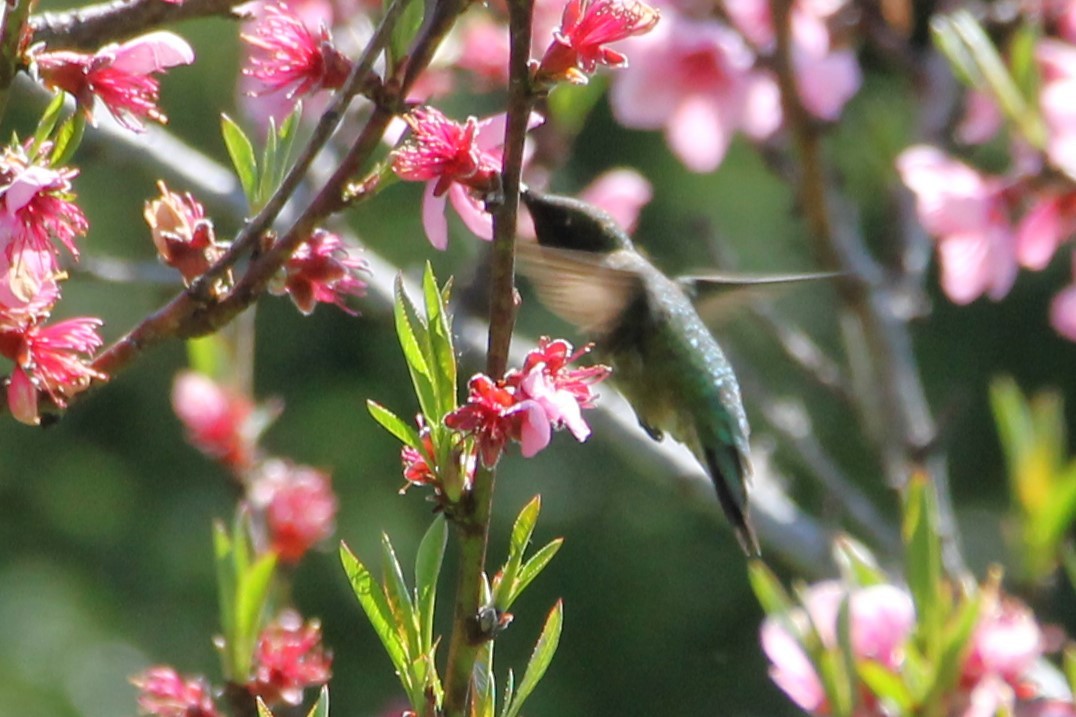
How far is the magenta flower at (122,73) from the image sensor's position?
4.52 ft

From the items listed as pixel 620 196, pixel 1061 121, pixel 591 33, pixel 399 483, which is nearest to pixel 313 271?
pixel 591 33

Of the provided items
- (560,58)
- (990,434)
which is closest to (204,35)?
(990,434)

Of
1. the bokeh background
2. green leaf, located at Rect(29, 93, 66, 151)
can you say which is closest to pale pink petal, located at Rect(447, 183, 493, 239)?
green leaf, located at Rect(29, 93, 66, 151)

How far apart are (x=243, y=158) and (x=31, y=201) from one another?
0.59 ft

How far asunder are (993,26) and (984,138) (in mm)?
345

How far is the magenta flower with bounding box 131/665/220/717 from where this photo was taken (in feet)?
5.37

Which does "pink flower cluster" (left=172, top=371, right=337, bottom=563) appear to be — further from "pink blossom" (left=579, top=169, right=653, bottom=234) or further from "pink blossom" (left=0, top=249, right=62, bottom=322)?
"pink blossom" (left=0, top=249, right=62, bottom=322)

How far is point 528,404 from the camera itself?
4.06 feet

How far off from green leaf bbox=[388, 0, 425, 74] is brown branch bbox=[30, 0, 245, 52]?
0.86 feet

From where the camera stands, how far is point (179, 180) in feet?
9.66

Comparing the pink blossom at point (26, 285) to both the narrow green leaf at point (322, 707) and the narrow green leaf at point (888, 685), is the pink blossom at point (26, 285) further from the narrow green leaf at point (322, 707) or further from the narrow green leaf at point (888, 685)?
the narrow green leaf at point (888, 685)

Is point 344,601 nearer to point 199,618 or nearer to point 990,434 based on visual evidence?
point 199,618

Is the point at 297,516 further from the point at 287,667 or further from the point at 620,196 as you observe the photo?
the point at 620,196

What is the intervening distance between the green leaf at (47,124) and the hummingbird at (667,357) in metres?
0.80
